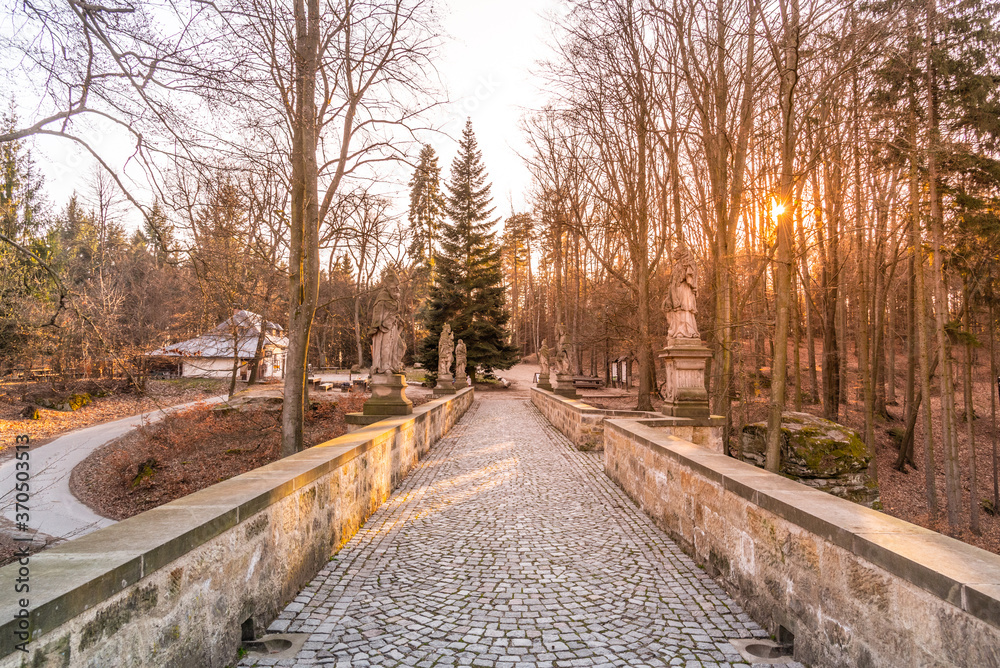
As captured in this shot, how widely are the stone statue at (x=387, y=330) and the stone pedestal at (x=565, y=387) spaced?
375 inches

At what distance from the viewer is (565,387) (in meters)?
19.0

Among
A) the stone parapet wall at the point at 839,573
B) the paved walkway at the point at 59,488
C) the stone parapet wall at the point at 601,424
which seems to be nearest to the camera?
the stone parapet wall at the point at 839,573

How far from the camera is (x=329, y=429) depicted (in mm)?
15586

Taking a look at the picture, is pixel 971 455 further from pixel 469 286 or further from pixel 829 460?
pixel 469 286

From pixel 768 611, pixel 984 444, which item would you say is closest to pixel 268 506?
pixel 768 611

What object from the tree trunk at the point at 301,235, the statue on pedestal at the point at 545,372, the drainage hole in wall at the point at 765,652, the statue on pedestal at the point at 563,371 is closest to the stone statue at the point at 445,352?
the statue on pedestal at the point at 545,372

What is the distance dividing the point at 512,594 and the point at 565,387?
15163 millimetres

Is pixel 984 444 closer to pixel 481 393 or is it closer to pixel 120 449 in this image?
pixel 481 393

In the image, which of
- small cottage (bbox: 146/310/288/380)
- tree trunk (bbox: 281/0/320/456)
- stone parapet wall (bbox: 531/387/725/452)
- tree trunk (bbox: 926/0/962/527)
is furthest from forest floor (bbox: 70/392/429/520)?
tree trunk (bbox: 926/0/962/527)

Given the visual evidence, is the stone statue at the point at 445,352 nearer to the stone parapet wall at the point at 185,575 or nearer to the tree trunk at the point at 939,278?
the tree trunk at the point at 939,278

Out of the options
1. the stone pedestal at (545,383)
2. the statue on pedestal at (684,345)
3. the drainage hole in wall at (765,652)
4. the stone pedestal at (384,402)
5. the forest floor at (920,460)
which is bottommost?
the forest floor at (920,460)

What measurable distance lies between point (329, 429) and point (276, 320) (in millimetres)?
6233

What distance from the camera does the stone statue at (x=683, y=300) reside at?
9.52 meters

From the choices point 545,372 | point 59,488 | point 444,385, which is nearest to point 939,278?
point 545,372
